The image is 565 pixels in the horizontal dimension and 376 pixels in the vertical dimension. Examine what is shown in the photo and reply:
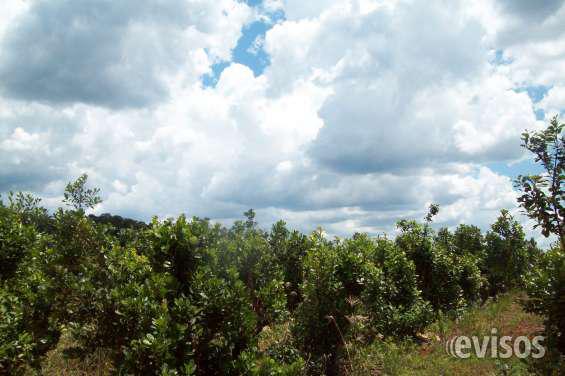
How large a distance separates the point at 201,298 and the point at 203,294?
0.11m

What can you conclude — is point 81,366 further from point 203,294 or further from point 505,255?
point 505,255

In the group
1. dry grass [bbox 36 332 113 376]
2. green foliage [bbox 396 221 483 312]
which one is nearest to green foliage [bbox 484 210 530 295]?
green foliage [bbox 396 221 483 312]

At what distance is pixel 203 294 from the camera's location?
7.35 meters

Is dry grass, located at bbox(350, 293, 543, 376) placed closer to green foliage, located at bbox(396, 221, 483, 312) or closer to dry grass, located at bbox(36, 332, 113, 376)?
green foliage, located at bbox(396, 221, 483, 312)

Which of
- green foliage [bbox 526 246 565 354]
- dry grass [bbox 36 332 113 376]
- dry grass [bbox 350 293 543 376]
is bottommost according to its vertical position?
dry grass [bbox 36 332 113 376]

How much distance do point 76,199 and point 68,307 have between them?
518 inches

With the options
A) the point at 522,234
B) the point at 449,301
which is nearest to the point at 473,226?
the point at 522,234

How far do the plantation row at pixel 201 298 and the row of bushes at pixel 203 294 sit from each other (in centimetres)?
3

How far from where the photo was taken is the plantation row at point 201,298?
7250mm

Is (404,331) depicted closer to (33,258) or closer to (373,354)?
(373,354)

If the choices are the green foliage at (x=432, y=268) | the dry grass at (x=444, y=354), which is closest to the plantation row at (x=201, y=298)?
the dry grass at (x=444, y=354)

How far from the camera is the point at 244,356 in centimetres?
718

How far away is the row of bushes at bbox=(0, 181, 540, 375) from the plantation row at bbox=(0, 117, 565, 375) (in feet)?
0.09

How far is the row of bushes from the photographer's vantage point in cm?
729
